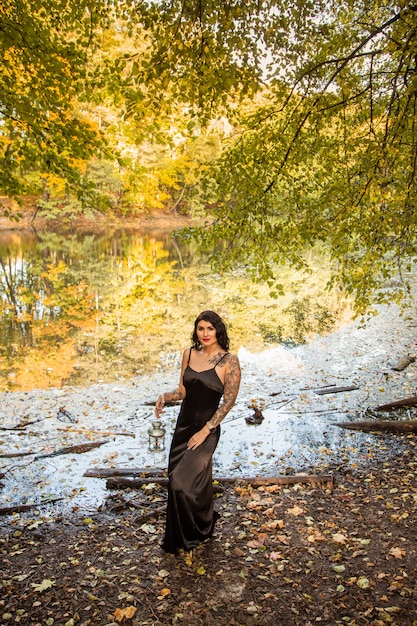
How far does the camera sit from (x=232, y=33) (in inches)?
257

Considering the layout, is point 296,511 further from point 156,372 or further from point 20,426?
point 156,372

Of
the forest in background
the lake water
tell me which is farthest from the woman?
the forest in background

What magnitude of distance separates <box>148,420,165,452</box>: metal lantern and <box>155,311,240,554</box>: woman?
2252 mm

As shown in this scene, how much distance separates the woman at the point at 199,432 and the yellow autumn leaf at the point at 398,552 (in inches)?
72.5

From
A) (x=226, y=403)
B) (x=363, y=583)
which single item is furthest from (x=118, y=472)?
(x=363, y=583)

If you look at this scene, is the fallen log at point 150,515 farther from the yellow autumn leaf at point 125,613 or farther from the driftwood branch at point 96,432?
the driftwood branch at point 96,432

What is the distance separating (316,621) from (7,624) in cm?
254

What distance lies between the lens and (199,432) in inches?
199

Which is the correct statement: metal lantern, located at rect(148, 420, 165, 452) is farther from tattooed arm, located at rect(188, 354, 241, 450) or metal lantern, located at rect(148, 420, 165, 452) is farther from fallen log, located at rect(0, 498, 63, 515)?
tattooed arm, located at rect(188, 354, 241, 450)

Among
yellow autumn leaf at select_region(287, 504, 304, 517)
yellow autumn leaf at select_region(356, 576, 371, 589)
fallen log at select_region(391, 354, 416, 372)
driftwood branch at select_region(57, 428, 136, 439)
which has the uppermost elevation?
fallen log at select_region(391, 354, 416, 372)

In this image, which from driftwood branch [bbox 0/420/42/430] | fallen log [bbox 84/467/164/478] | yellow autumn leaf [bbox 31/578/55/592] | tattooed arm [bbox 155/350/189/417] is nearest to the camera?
yellow autumn leaf [bbox 31/578/55/592]

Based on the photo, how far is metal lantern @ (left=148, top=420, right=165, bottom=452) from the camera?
7484 mm

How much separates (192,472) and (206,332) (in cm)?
144

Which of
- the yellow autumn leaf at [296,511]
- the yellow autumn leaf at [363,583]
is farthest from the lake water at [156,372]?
the yellow autumn leaf at [363,583]
